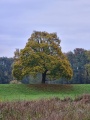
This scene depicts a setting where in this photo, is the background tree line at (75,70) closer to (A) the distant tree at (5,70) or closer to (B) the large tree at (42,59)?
(A) the distant tree at (5,70)

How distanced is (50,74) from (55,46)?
4.77m

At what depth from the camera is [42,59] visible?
47.3m

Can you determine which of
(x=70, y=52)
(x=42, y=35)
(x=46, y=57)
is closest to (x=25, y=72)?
(x=46, y=57)

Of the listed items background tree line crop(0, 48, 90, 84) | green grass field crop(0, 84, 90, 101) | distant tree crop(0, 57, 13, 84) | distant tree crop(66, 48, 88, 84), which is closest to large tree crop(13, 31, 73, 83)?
green grass field crop(0, 84, 90, 101)

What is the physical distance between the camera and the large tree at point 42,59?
4616 cm

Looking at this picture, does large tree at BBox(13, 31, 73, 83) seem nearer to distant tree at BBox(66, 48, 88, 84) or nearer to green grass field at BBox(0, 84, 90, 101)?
green grass field at BBox(0, 84, 90, 101)

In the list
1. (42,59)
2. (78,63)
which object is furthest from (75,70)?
(42,59)

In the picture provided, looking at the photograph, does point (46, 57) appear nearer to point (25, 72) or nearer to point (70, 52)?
point (25, 72)

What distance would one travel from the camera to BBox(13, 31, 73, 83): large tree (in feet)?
151

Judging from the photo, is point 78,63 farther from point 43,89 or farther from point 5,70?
point 43,89

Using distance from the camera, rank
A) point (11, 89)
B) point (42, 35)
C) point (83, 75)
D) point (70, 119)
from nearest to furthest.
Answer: point (70, 119), point (11, 89), point (42, 35), point (83, 75)

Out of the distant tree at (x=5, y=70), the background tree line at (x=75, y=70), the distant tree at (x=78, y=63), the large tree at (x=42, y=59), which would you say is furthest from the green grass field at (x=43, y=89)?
the distant tree at (x=5, y=70)

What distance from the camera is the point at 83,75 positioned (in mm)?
72812

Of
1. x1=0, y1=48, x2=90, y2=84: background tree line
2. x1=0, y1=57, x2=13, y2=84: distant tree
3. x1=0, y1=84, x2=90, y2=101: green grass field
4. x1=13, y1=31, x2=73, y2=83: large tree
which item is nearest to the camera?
x1=0, y1=84, x2=90, y2=101: green grass field
